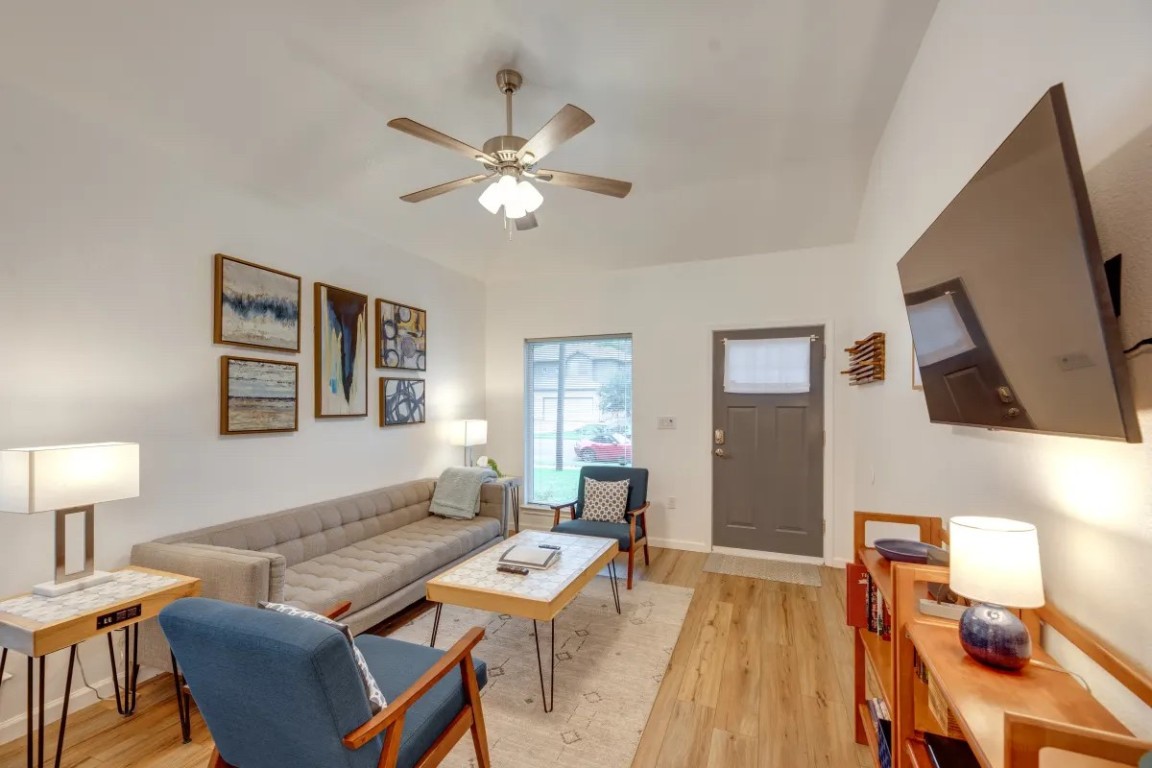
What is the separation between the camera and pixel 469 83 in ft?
8.25

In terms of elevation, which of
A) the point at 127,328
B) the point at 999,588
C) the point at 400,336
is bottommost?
the point at 999,588

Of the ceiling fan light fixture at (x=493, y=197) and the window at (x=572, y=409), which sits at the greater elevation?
the ceiling fan light fixture at (x=493, y=197)

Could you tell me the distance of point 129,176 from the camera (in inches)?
97.2

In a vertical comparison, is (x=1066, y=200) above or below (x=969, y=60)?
below

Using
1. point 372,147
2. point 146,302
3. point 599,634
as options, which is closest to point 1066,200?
point 599,634

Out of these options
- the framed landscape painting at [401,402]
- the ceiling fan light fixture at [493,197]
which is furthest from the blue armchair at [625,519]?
the ceiling fan light fixture at [493,197]

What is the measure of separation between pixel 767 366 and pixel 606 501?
1868 mm

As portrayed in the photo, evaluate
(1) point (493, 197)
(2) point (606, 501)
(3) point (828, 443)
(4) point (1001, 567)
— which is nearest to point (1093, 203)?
(4) point (1001, 567)

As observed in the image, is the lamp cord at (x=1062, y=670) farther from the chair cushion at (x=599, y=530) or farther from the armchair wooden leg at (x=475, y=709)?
the chair cushion at (x=599, y=530)

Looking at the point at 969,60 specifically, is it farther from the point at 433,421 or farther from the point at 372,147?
the point at 433,421

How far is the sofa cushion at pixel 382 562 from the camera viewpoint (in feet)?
8.59

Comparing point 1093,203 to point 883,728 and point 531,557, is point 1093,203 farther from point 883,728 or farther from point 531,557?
point 531,557

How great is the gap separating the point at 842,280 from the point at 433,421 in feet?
12.6

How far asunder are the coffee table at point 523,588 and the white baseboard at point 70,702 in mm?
1502
